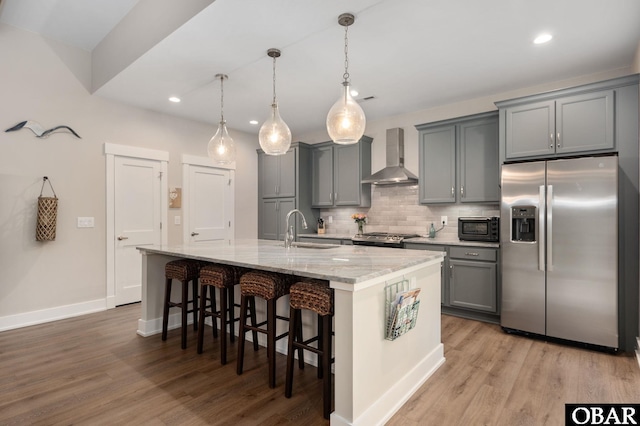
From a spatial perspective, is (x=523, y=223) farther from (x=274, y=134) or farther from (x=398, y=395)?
(x=274, y=134)

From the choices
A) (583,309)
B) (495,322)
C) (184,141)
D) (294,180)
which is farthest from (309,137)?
(583,309)

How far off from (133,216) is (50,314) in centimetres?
145

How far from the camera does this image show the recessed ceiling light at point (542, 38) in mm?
2771

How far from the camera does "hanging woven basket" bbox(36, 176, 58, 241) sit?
373 centimetres

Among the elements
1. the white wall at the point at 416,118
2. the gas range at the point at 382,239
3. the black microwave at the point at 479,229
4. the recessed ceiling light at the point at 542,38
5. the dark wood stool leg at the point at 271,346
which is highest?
the recessed ceiling light at the point at 542,38

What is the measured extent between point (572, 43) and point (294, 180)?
3.92 metres

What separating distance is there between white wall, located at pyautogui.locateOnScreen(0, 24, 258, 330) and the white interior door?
192 mm

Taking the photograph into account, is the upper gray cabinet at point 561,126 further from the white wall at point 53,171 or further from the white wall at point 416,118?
the white wall at point 53,171

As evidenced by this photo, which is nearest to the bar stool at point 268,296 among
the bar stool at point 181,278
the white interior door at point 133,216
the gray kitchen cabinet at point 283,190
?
the bar stool at point 181,278

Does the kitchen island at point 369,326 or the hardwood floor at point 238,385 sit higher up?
the kitchen island at point 369,326

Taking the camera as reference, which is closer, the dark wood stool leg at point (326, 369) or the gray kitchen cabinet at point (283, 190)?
the dark wood stool leg at point (326, 369)

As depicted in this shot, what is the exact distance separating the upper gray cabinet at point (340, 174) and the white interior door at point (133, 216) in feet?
8.08

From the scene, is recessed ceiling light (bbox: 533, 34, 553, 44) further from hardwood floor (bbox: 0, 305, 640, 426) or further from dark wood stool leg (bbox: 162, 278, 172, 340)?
dark wood stool leg (bbox: 162, 278, 172, 340)

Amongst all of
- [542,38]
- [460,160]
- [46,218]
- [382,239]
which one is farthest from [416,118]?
[46,218]
